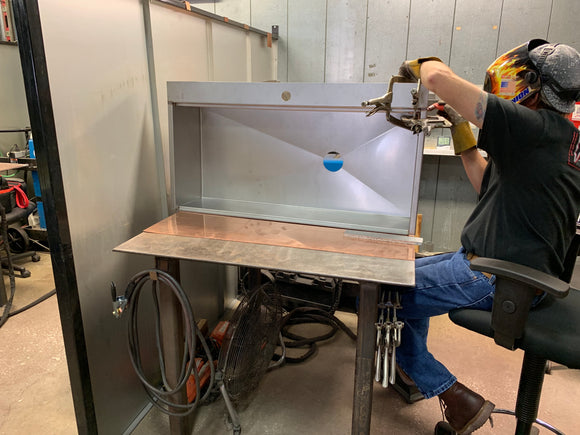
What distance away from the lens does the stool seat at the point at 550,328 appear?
38.9 inches

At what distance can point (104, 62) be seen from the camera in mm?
1271

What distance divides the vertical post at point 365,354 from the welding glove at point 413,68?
62cm

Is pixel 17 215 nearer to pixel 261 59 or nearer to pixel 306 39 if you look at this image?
pixel 261 59

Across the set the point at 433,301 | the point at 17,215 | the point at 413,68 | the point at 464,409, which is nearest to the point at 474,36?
the point at 413,68

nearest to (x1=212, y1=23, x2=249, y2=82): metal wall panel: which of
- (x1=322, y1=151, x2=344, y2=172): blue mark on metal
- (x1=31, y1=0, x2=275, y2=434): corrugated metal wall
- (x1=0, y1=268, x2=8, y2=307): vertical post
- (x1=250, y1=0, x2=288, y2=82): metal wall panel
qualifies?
(x1=31, y1=0, x2=275, y2=434): corrugated metal wall

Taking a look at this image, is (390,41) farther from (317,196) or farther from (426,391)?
(426,391)

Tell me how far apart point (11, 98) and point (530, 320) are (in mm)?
3867

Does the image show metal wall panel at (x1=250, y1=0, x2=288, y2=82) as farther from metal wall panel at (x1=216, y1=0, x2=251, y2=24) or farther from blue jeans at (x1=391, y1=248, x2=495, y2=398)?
blue jeans at (x1=391, y1=248, x2=495, y2=398)

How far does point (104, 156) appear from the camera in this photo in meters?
1.30

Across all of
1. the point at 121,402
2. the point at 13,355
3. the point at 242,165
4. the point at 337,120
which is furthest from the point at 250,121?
the point at 13,355

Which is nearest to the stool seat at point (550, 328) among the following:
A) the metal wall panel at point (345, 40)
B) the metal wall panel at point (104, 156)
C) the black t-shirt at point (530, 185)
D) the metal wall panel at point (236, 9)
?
the black t-shirt at point (530, 185)

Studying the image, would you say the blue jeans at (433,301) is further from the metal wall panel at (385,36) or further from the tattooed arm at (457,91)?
the metal wall panel at (385,36)

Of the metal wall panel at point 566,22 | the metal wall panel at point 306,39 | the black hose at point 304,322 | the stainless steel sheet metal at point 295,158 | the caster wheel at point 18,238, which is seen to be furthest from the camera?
the caster wheel at point 18,238

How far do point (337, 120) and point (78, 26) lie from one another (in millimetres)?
A: 875
